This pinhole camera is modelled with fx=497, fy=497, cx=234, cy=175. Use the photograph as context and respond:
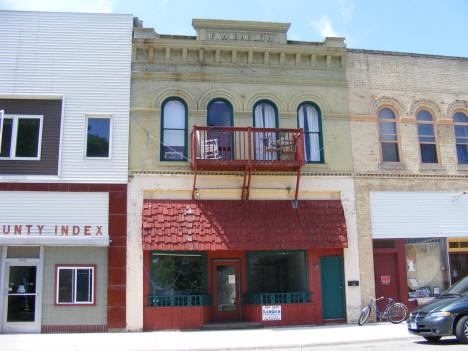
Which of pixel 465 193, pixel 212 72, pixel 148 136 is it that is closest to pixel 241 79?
pixel 212 72

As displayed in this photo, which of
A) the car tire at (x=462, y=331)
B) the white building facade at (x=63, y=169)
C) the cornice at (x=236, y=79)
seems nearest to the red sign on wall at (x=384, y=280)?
the car tire at (x=462, y=331)

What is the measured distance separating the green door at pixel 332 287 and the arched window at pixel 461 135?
241 inches

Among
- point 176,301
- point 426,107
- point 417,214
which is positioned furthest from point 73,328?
point 426,107

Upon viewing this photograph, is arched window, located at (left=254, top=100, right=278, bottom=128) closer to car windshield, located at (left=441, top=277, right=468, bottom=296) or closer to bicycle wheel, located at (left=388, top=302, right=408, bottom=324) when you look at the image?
bicycle wheel, located at (left=388, top=302, right=408, bottom=324)

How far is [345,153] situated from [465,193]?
4497 mm

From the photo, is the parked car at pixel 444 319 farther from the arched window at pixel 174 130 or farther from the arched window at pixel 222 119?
the arched window at pixel 174 130

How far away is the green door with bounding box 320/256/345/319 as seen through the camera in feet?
51.8

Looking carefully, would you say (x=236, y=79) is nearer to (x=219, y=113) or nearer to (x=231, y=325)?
(x=219, y=113)

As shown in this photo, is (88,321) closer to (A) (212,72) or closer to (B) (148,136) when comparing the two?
(B) (148,136)

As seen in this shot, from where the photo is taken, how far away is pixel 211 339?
13.0 m

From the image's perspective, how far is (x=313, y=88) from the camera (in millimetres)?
17141

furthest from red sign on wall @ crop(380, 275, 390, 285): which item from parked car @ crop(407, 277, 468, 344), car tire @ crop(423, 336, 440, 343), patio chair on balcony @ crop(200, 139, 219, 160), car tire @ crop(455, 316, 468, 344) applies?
patio chair on balcony @ crop(200, 139, 219, 160)

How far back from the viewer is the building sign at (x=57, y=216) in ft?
48.0

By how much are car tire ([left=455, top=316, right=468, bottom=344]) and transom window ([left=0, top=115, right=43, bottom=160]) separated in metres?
12.4
